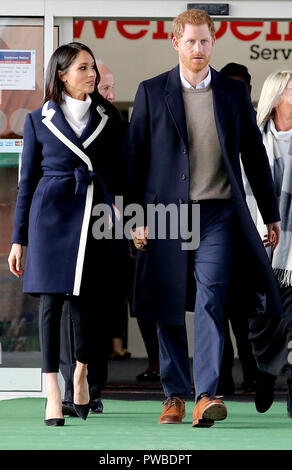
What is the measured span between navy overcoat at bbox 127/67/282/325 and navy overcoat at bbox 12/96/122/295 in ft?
0.69

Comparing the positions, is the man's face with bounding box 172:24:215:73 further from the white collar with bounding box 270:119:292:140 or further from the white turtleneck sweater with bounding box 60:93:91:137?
the white collar with bounding box 270:119:292:140

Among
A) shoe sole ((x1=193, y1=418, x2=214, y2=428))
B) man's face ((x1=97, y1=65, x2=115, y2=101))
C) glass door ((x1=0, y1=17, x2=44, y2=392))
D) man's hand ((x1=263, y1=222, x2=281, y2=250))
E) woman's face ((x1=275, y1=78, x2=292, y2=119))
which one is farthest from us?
glass door ((x1=0, y1=17, x2=44, y2=392))

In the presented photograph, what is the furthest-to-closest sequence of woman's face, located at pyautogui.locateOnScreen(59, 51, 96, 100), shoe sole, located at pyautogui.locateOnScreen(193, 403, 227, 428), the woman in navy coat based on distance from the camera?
woman's face, located at pyautogui.locateOnScreen(59, 51, 96, 100) < the woman in navy coat < shoe sole, located at pyautogui.locateOnScreen(193, 403, 227, 428)

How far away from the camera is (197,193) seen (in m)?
5.77

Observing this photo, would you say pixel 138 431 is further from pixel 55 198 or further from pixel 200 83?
pixel 200 83

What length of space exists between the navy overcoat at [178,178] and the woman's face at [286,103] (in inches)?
19.1

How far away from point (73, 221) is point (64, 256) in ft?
0.54

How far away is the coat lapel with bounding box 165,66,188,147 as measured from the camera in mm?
5793

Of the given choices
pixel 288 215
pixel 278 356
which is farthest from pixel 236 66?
pixel 278 356

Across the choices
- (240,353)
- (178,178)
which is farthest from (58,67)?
(240,353)

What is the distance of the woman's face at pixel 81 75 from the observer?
19.3ft

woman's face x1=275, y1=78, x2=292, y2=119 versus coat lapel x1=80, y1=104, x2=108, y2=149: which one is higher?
woman's face x1=275, y1=78, x2=292, y2=119

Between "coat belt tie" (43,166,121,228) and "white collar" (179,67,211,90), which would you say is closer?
"coat belt tie" (43,166,121,228)

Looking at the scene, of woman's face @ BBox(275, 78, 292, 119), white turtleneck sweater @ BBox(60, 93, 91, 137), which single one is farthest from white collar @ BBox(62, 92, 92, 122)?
woman's face @ BBox(275, 78, 292, 119)
